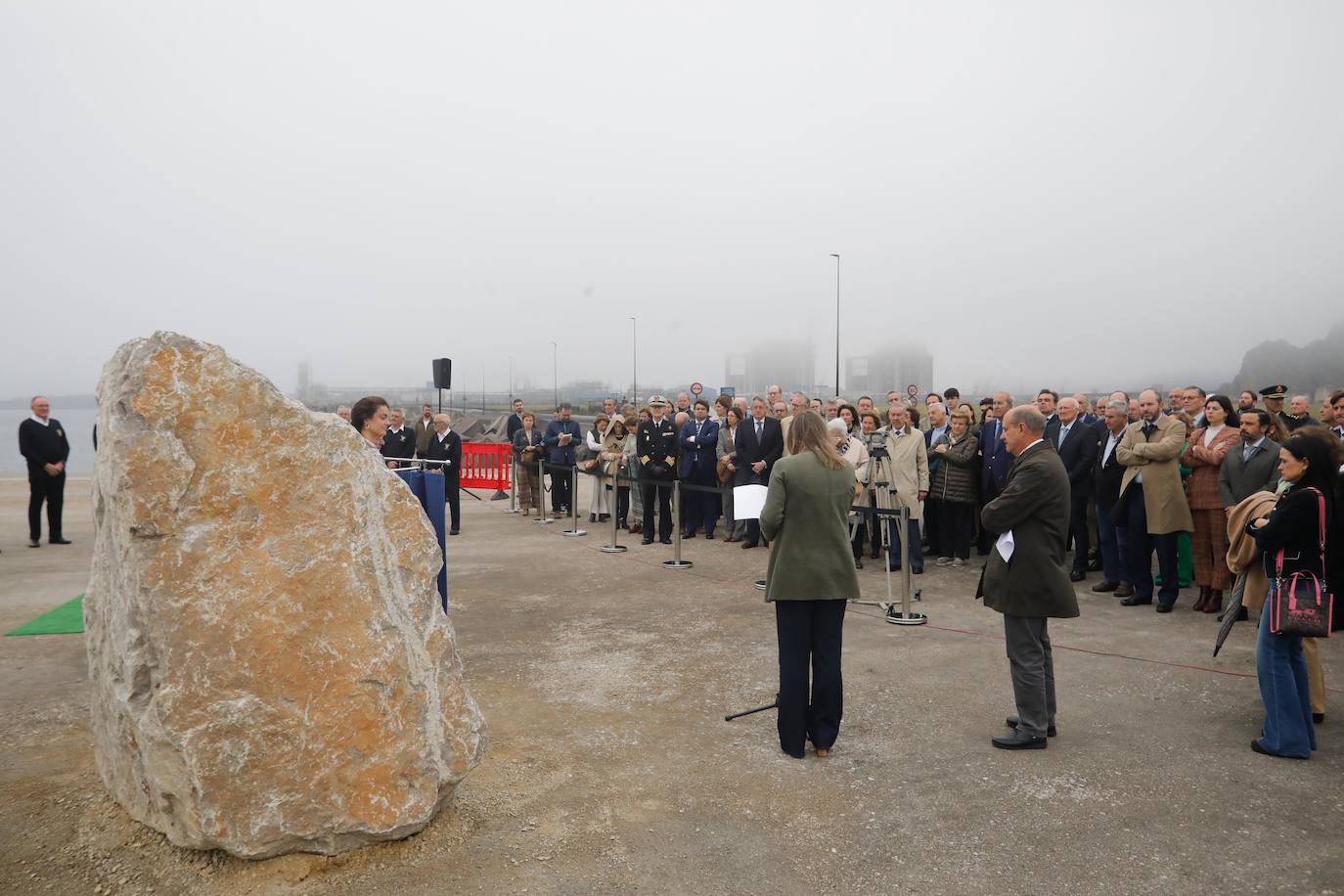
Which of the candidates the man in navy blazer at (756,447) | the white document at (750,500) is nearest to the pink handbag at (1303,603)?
the white document at (750,500)

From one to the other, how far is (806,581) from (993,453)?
6137mm

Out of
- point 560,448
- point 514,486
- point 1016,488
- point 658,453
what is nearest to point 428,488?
point 1016,488

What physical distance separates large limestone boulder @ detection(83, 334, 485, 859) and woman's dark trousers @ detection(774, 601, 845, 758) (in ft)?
6.08

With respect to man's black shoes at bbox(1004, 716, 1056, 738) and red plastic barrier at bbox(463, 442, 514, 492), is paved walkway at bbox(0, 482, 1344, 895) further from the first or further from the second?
red plastic barrier at bbox(463, 442, 514, 492)

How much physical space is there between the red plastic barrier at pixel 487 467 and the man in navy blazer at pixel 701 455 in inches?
294

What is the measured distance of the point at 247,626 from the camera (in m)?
3.44

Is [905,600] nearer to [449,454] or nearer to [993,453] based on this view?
[993,453]

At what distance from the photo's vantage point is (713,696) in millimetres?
5723

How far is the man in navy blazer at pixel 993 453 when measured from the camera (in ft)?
32.4

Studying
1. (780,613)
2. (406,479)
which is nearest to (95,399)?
(406,479)

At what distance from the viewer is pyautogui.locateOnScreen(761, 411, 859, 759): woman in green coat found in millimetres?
4707

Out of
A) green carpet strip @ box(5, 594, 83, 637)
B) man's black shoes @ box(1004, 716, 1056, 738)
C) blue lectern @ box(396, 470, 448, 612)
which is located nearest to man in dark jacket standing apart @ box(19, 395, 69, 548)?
green carpet strip @ box(5, 594, 83, 637)

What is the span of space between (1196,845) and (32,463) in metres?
13.4

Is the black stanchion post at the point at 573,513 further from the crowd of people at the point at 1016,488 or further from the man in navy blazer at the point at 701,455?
the man in navy blazer at the point at 701,455
